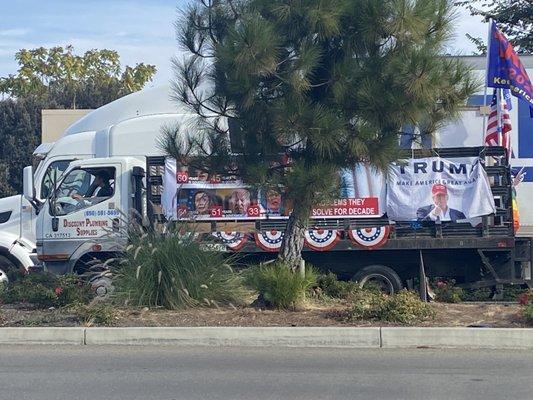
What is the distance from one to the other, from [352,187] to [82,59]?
140 ft

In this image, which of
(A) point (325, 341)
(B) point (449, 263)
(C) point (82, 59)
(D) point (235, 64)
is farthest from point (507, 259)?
(C) point (82, 59)

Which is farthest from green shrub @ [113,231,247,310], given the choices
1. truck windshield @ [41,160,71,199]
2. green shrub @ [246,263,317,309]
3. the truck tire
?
truck windshield @ [41,160,71,199]

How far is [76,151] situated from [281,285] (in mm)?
6828

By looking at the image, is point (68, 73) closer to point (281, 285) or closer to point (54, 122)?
point (54, 122)

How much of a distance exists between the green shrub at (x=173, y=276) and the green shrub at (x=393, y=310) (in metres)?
1.92

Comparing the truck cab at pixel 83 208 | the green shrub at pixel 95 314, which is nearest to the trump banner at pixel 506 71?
the truck cab at pixel 83 208

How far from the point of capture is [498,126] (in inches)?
615

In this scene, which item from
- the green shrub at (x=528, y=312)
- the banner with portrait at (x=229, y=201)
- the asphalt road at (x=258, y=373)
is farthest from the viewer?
the banner with portrait at (x=229, y=201)

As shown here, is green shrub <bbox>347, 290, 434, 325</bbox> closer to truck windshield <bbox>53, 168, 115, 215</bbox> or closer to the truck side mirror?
truck windshield <bbox>53, 168, 115, 215</bbox>

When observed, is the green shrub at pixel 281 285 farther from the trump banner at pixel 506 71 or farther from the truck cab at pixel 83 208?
the trump banner at pixel 506 71

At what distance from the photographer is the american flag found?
1562 centimetres

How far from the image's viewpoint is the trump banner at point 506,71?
1566 centimetres

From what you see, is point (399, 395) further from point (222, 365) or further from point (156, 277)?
point (156, 277)

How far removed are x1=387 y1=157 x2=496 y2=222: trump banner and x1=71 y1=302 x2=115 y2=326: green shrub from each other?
17.4 feet
